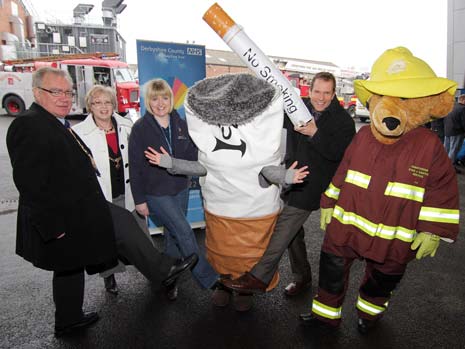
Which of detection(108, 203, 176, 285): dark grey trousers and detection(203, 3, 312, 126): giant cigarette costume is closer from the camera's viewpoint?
detection(203, 3, 312, 126): giant cigarette costume

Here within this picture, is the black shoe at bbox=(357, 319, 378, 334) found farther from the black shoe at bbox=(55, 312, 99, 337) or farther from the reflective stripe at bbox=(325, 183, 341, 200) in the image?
the black shoe at bbox=(55, 312, 99, 337)

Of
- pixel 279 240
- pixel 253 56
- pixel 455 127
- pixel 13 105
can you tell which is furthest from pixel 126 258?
pixel 13 105

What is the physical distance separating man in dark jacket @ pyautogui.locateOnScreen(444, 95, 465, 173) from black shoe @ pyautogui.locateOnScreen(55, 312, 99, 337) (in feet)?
24.9

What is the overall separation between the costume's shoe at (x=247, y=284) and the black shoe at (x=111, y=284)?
3.78ft

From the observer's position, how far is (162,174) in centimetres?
271

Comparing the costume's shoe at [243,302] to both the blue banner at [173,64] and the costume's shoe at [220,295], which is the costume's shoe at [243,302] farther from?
the blue banner at [173,64]

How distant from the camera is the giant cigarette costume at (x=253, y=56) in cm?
236

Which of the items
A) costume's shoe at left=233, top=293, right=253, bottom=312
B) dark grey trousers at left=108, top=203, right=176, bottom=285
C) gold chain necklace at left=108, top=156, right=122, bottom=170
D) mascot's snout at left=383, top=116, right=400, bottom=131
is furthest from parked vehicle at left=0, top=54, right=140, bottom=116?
mascot's snout at left=383, top=116, right=400, bottom=131

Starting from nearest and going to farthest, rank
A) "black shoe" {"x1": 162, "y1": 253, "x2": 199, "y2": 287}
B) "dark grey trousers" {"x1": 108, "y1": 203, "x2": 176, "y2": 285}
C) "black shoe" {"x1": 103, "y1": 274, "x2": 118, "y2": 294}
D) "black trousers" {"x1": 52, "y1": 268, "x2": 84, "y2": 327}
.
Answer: "black trousers" {"x1": 52, "y1": 268, "x2": 84, "y2": 327} → "dark grey trousers" {"x1": 108, "y1": 203, "x2": 176, "y2": 285} → "black shoe" {"x1": 162, "y1": 253, "x2": 199, "y2": 287} → "black shoe" {"x1": 103, "y1": 274, "x2": 118, "y2": 294}

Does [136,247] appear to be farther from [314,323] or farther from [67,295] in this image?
[314,323]

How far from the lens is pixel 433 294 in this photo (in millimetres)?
3053

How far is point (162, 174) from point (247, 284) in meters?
1.05

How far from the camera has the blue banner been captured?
3.69 metres

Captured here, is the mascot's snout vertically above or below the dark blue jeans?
above
